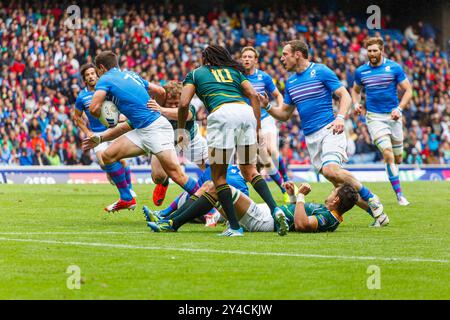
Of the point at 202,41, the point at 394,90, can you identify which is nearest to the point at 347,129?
the point at 202,41

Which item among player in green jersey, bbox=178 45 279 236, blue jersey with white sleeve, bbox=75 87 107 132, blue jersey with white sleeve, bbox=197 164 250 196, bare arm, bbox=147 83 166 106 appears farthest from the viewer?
blue jersey with white sleeve, bbox=75 87 107 132

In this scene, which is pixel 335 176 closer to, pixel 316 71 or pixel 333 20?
pixel 316 71

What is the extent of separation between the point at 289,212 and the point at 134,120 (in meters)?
2.81

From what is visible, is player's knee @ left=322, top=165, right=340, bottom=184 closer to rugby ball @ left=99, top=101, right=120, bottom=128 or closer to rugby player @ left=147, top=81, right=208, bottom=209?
rugby player @ left=147, top=81, right=208, bottom=209

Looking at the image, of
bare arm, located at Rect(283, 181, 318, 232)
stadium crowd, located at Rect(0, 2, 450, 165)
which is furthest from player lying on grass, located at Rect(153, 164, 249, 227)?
stadium crowd, located at Rect(0, 2, 450, 165)

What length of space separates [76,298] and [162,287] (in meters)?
0.75

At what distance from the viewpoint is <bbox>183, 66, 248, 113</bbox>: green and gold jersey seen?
1157 centimetres

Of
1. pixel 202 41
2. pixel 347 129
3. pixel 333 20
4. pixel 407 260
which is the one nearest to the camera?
pixel 407 260

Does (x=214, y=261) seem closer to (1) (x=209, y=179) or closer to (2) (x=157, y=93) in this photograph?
(1) (x=209, y=179)

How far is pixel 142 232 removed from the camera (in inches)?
480

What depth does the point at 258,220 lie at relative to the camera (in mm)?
12031

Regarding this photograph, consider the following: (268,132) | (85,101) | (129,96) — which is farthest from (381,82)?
(129,96)

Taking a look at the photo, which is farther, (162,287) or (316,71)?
(316,71)

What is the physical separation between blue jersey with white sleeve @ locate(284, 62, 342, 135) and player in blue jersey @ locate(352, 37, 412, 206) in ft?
11.0
